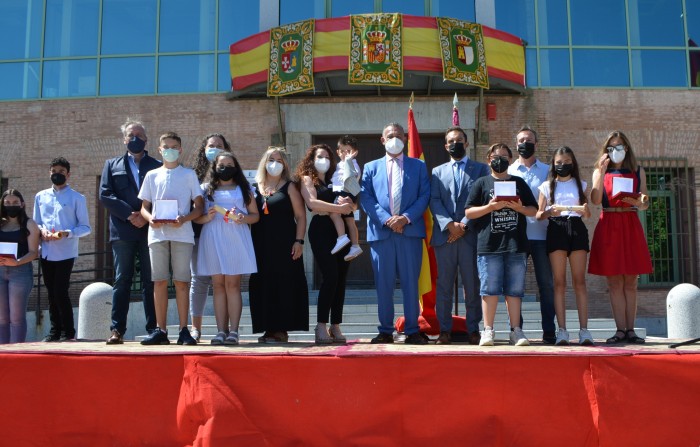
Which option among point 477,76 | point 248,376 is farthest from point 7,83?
point 248,376

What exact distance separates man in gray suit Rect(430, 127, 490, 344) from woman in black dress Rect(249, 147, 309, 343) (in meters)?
1.24

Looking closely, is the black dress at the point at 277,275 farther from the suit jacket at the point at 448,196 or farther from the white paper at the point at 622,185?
the white paper at the point at 622,185

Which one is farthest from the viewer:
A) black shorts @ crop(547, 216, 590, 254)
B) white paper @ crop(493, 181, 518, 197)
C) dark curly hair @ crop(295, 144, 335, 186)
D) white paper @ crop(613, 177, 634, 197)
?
dark curly hair @ crop(295, 144, 335, 186)

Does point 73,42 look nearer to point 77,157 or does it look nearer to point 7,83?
point 7,83

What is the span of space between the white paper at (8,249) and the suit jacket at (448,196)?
14.2ft

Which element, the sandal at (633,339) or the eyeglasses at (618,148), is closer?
the sandal at (633,339)

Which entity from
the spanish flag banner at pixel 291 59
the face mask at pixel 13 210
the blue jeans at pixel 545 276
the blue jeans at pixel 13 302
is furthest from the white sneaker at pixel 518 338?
the spanish flag banner at pixel 291 59

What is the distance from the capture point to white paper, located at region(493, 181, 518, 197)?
5.61 meters

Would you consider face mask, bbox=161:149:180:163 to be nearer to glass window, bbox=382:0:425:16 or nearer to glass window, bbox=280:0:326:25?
glass window, bbox=280:0:326:25

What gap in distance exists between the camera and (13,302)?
7234 millimetres

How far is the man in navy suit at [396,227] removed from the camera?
6.05 m

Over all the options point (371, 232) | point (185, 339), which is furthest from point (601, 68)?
point (185, 339)

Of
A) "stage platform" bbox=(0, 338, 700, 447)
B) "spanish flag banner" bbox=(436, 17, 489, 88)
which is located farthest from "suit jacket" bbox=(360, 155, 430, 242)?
"spanish flag banner" bbox=(436, 17, 489, 88)

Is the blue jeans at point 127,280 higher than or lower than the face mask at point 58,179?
lower
